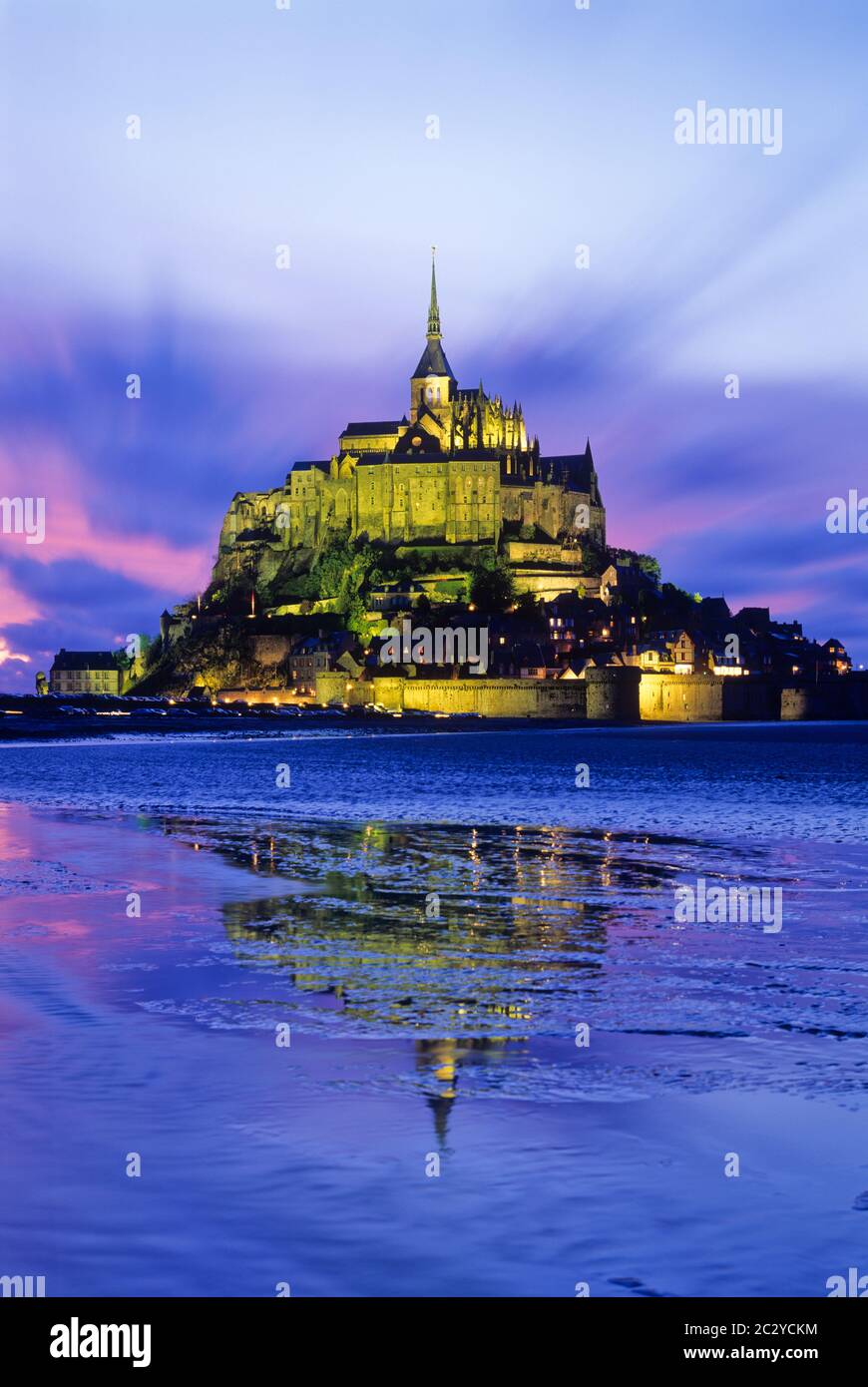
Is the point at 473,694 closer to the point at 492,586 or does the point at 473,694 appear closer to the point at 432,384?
the point at 492,586

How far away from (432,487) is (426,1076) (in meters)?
136

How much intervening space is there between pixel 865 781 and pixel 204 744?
1820 inches

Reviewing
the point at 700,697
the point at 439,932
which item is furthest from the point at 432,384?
the point at 439,932

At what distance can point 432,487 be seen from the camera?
14250 centimetres

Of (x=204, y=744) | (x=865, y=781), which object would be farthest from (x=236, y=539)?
(x=865, y=781)

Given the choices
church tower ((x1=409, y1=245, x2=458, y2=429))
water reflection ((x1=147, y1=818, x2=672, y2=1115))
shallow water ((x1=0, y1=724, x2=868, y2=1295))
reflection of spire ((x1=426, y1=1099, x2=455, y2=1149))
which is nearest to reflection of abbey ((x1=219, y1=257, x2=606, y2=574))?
church tower ((x1=409, y1=245, x2=458, y2=429))

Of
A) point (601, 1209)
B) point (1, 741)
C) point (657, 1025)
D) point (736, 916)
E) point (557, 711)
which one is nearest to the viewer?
point (601, 1209)

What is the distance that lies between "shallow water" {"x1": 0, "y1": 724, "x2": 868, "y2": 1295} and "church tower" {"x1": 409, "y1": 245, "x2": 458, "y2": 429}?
456 feet

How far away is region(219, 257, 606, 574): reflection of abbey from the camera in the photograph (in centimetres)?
14188

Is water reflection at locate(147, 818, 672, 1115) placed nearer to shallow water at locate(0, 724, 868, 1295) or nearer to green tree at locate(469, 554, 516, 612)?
shallow water at locate(0, 724, 868, 1295)

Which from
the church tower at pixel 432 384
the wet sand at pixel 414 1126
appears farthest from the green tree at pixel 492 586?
the wet sand at pixel 414 1126

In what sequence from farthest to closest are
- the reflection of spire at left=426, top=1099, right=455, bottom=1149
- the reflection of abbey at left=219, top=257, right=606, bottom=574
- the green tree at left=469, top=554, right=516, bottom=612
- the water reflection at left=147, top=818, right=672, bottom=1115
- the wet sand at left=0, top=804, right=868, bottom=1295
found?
the reflection of abbey at left=219, top=257, right=606, bottom=574, the green tree at left=469, top=554, right=516, bottom=612, the water reflection at left=147, top=818, right=672, bottom=1115, the reflection of spire at left=426, top=1099, right=455, bottom=1149, the wet sand at left=0, top=804, right=868, bottom=1295
